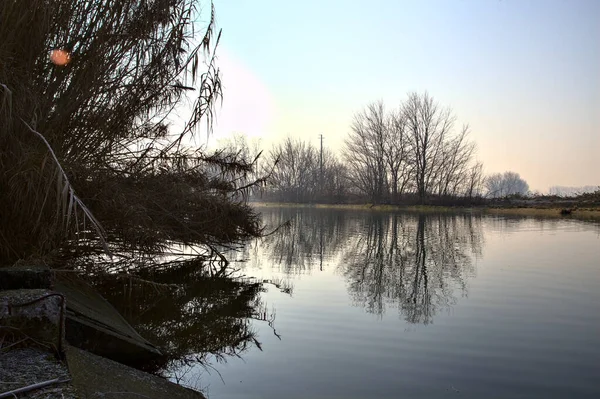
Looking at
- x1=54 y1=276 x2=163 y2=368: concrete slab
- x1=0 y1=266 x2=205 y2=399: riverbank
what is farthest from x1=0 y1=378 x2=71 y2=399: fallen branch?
x1=54 y1=276 x2=163 y2=368: concrete slab

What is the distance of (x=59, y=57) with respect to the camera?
611cm

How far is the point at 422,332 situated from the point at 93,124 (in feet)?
17.4

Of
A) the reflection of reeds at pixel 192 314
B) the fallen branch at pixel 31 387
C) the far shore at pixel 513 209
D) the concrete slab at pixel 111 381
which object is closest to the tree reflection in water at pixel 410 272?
the reflection of reeds at pixel 192 314

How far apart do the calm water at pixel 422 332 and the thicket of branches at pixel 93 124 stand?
2412 millimetres

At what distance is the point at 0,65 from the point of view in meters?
5.06

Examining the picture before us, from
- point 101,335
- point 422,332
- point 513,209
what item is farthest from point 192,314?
point 513,209

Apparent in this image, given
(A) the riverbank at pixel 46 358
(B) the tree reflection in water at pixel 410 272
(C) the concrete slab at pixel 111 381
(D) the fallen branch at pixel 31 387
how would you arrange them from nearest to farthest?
(D) the fallen branch at pixel 31 387
(A) the riverbank at pixel 46 358
(C) the concrete slab at pixel 111 381
(B) the tree reflection in water at pixel 410 272

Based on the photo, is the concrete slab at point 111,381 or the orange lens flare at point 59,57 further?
the orange lens flare at point 59,57

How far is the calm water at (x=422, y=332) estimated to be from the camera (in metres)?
4.72

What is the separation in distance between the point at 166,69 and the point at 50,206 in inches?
122

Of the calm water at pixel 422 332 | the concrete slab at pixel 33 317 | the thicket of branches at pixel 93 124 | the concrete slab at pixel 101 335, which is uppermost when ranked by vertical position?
the thicket of branches at pixel 93 124

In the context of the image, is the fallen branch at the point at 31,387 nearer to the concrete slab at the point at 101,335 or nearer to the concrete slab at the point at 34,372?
the concrete slab at the point at 34,372

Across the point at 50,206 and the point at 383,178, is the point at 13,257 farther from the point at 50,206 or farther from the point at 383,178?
the point at 383,178

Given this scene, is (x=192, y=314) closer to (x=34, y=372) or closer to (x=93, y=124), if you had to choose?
(x=93, y=124)
